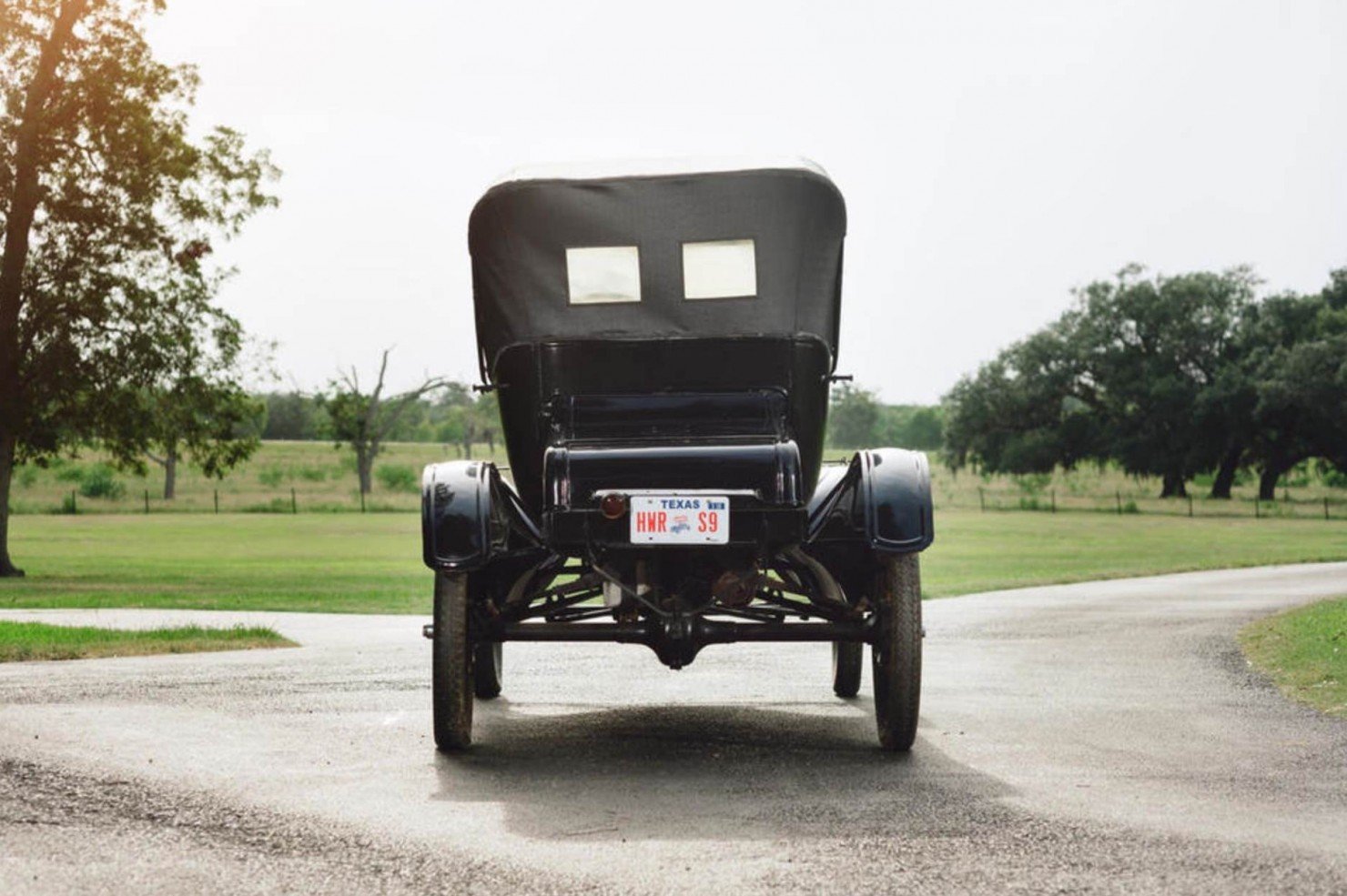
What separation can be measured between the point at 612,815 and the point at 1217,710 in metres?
4.97

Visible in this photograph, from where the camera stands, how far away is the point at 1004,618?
737 inches

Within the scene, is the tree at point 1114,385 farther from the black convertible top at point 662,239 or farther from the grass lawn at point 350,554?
the black convertible top at point 662,239

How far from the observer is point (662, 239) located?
8.63 metres

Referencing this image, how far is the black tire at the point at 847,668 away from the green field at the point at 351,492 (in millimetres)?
31727

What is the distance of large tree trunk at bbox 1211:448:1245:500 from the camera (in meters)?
77.0

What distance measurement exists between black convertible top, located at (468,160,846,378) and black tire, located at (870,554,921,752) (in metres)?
1.32

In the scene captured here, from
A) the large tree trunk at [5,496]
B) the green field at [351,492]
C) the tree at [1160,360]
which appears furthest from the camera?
the tree at [1160,360]

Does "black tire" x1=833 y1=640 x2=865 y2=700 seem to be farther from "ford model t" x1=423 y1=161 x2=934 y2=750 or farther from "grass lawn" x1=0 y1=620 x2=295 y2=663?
"grass lawn" x1=0 y1=620 x2=295 y2=663

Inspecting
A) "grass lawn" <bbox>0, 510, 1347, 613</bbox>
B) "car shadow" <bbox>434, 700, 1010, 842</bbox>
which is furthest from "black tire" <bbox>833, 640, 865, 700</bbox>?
"grass lawn" <bbox>0, 510, 1347, 613</bbox>

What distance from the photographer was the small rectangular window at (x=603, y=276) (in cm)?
862

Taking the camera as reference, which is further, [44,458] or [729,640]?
A: [44,458]

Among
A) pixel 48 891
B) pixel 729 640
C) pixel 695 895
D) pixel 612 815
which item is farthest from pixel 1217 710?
pixel 48 891

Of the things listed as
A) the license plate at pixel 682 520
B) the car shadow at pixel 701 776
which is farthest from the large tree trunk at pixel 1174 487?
the license plate at pixel 682 520

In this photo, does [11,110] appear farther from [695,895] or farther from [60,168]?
[695,895]
